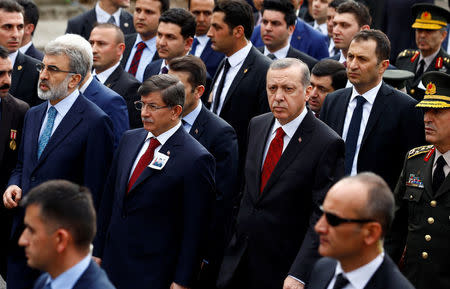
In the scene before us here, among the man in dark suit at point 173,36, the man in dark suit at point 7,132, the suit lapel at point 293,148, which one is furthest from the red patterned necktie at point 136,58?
the suit lapel at point 293,148

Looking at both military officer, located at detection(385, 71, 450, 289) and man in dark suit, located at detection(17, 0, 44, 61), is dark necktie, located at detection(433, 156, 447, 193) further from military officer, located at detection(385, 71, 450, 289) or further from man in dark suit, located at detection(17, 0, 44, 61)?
man in dark suit, located at detection(17, 0, 44, 61)

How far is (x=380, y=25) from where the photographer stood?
11.3 meters

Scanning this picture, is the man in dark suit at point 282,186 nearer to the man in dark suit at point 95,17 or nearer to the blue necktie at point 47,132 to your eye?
the blue necktie at point 47,132

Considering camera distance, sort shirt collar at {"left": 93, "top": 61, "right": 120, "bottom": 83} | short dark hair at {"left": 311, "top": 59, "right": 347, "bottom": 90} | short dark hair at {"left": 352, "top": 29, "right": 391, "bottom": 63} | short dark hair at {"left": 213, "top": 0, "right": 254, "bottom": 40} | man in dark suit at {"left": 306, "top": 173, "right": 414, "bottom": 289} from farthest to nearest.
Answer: short dark hair at {"left": 213, "top": 0, "right": 254, "bottom": 40} → shirt collar at {"left": 93, "top": 61, "right": 120, "bottom": 83} → short dark hair at {"left": 311, "top": 59, "right": 347, "bottom": 90} → short dark hair at {"left": 352, "top": 29, "right": 391, "bottom": 63} → man in dark suit at {"left": 306, "top": 173, "right": 414, "bottom": 289}

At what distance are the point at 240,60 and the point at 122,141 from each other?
2.33 meters

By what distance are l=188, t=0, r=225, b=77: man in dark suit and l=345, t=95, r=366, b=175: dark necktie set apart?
2739 mm

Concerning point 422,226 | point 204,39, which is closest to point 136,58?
A: point 204,39

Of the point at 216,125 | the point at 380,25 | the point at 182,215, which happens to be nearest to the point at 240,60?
the point at 216,125

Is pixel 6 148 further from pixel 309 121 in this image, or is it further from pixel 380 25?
pixel 380 25

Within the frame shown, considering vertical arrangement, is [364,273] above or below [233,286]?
above

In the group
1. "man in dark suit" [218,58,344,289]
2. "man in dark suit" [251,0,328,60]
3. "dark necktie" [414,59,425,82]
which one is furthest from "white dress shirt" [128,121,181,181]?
"man in dark suit" [251,0,328,60]

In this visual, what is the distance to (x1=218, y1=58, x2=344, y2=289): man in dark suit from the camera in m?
5.60

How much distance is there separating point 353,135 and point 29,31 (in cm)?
429

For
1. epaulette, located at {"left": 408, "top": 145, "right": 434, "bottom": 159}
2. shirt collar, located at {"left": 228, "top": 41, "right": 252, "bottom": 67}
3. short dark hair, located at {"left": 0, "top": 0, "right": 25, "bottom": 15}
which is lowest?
epaulette, located at {"left": 408, "top": 145, "right": 434, "bottom": 159}
